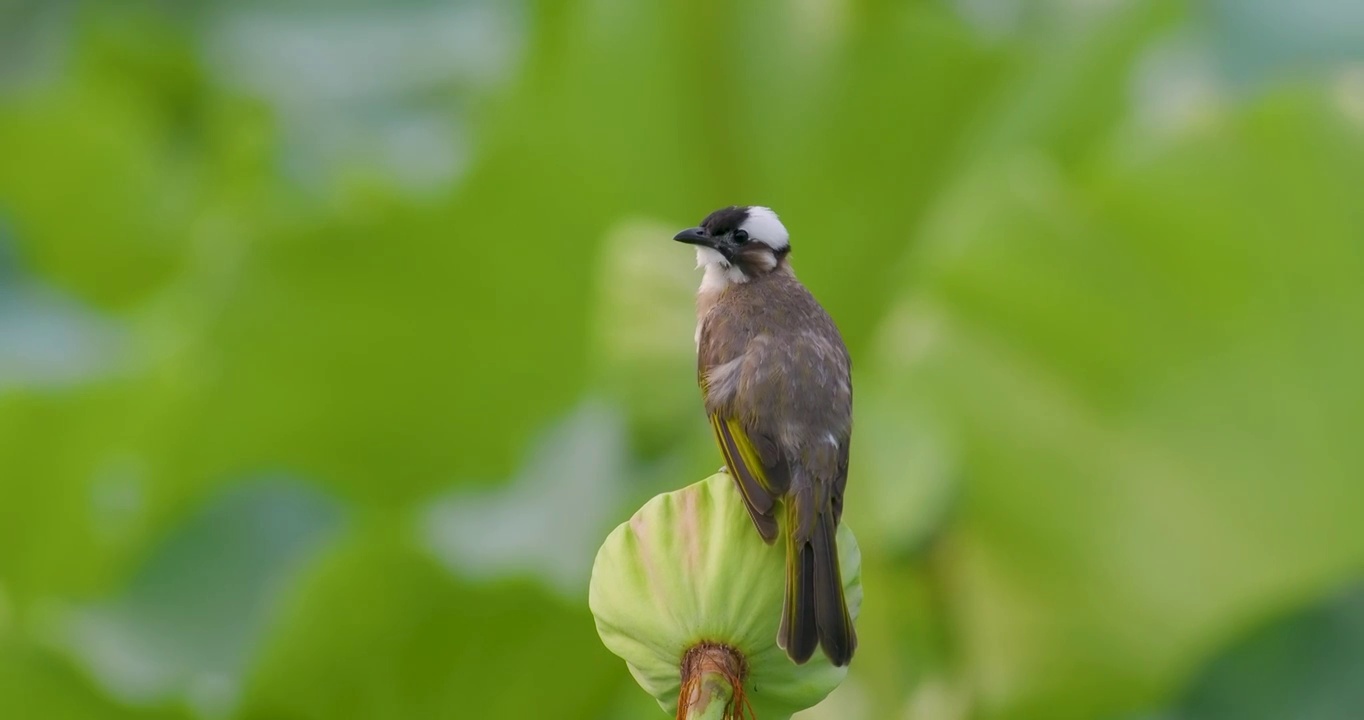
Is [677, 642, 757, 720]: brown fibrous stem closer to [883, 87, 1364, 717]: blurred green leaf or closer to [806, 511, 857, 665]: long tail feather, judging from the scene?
[806, 511, 857, 665]: long tail feather

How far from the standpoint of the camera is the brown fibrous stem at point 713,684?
723 millimetres

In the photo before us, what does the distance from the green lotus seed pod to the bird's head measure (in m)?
0.25

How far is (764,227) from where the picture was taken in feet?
3.51

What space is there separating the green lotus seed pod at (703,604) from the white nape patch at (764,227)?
0.25m

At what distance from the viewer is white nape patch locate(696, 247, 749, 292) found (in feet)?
3.60

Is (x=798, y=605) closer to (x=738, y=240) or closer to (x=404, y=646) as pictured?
(x=738, y=240)

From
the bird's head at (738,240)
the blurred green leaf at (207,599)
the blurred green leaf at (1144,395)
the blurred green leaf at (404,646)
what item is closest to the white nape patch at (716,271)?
the bird's head at (738,240)

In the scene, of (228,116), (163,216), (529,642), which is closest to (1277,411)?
(529,642)

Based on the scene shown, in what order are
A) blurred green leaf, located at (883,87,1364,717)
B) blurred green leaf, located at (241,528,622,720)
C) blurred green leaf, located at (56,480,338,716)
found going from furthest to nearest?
blurred green leaf, located at (56,480,338,716), blurred green leaf, located at (883,87,1364,717), blurred green leaf, located at (241,528,622,720)

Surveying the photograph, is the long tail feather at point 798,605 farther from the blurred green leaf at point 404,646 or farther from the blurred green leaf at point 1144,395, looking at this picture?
the blurred green leaf at point 1144,395

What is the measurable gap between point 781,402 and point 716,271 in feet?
0.49

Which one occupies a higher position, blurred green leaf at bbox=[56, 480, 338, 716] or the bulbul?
blurred green leaf at bbox=[56, 480, 338, 716]

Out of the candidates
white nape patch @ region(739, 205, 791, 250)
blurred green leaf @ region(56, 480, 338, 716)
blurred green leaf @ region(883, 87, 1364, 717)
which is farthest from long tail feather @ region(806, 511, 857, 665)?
blurred green leaf @ region(56, 480, 338, 716)

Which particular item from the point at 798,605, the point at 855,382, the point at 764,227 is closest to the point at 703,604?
the point at 798,605
